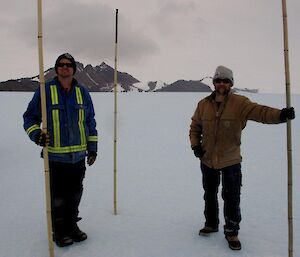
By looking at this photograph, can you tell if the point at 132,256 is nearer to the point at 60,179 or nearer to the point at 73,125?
the point at 60,179

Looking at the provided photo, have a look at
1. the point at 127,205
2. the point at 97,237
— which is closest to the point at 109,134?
the point at 127,205

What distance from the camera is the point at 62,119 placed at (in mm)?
3873

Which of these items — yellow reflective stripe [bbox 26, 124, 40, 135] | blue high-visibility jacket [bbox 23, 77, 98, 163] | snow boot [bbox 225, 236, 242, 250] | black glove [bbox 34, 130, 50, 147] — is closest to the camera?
black glove [bbox 34, 130, 50, 147]

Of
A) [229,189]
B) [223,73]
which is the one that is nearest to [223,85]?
[223,73]

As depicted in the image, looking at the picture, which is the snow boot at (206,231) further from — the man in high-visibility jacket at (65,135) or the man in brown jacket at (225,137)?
the man in high-visibility jacket at (65,135)

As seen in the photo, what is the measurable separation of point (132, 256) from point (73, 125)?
154 cm

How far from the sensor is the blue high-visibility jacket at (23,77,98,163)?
384 cm

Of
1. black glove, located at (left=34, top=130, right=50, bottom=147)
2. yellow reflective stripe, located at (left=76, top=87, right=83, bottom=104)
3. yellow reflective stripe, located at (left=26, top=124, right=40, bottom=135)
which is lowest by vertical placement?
black glove, located at (left=34, top=130, right=50, bottom=147)

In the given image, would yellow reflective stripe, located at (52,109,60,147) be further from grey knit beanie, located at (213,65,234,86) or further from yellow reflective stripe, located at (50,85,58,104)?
grey knit beanie, located at (213,65,234,86)

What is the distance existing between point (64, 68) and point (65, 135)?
71cm

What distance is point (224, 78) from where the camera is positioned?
13.0 ft

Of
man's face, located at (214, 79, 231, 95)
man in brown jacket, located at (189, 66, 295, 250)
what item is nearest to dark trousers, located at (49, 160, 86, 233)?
man in brown jacket, located at (189, 66, 295, 250)

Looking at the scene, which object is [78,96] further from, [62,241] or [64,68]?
[62,241]

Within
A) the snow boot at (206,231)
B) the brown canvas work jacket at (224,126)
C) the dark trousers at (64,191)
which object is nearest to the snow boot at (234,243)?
the snow boot at (206,231)
